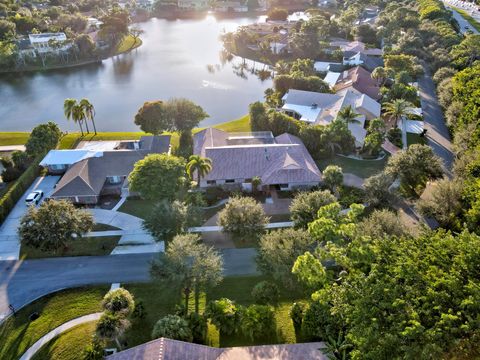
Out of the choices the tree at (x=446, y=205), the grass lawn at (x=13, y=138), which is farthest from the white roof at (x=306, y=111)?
the grass lawn at (x=13, y=138)

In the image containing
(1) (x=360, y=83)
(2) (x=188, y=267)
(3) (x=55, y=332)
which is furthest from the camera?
(1) (x=360, y=83)

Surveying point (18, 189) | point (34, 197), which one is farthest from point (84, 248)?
point (18, 189)

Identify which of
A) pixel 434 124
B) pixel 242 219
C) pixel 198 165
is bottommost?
pixel 434 124

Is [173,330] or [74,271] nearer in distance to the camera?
[173,330]

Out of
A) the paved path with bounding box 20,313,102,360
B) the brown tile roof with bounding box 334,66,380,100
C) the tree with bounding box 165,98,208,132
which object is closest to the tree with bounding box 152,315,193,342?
the paved path with bounding box 20,313,102,360

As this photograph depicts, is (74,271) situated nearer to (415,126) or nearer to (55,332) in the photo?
(55,332)
